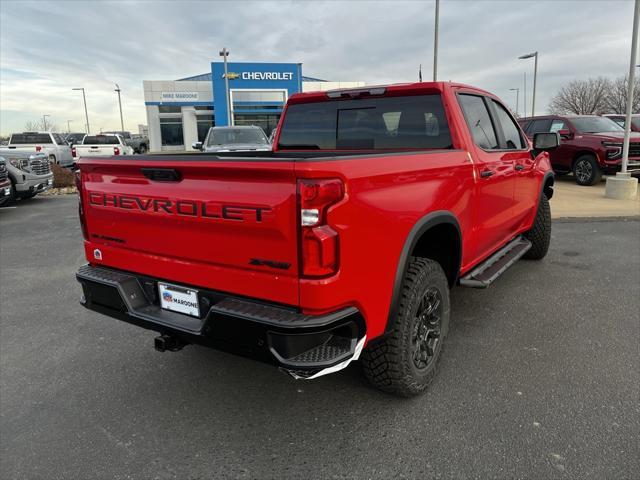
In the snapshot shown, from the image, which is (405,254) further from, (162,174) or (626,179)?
(626,179)

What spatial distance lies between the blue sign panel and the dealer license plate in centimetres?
3448

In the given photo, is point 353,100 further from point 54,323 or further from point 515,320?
point 54,323

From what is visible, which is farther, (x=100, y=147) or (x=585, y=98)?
(x=585, y=98)

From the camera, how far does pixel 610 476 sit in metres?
2.22

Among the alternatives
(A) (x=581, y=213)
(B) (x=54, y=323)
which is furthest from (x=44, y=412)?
(A) (x=581, y=213)

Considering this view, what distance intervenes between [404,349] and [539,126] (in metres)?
12.9

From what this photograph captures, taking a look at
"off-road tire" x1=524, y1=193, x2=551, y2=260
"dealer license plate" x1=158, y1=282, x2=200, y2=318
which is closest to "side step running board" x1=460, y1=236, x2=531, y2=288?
"off-road tire" x1=524, y1=193, x2=551, y2=260

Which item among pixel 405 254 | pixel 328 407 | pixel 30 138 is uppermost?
pixel 30 138

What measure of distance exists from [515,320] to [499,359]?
0.82m

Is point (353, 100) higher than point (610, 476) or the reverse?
higher

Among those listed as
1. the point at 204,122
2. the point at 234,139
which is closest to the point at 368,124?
the point at 234,139

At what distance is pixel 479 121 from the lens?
3.94 metres

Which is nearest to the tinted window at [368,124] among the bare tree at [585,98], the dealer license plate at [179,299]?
the dealer license plate at [179,299]

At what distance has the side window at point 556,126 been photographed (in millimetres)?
12852
